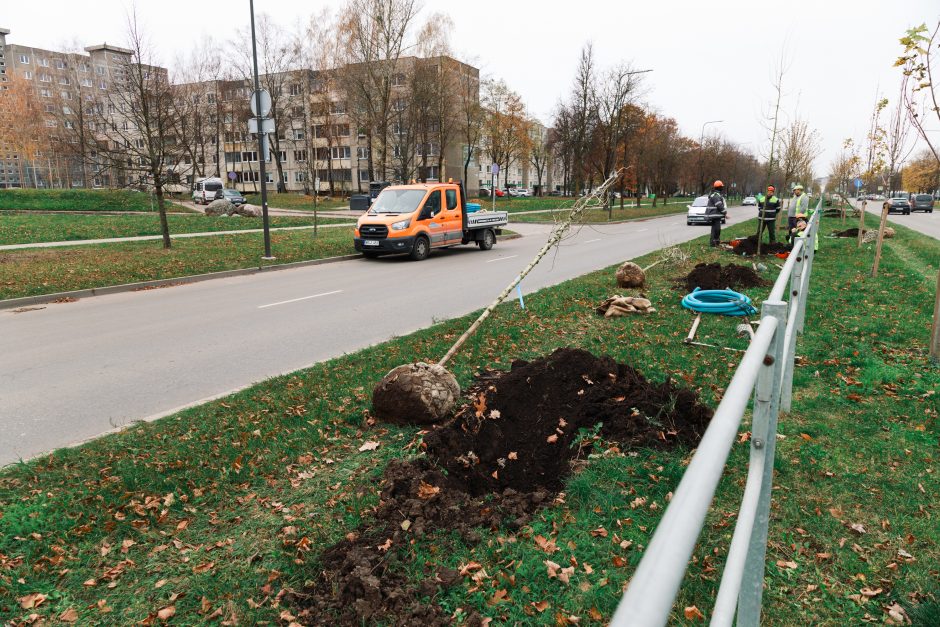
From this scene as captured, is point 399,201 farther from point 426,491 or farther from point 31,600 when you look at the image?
point 31,600

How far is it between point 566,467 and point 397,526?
1312 millimetres

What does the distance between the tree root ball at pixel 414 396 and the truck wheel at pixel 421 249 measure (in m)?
13.4

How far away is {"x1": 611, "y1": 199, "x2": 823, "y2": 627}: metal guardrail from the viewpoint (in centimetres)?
76

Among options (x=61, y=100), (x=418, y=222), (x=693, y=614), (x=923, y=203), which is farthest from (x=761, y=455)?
(x=61, y=100)

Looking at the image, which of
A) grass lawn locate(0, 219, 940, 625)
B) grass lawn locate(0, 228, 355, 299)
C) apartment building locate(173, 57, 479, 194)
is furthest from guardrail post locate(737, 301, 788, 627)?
apartment building locate(173, 57, 479, 194)

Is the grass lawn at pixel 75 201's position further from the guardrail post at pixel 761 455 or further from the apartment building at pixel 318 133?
the guardrail post at pixel 761 455

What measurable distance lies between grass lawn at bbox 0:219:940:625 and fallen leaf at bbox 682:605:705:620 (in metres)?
0.07

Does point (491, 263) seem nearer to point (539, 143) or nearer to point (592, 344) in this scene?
point (592, 344)

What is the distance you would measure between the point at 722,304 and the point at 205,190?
5021 centimetres

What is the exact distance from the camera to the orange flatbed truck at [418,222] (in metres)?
17.9

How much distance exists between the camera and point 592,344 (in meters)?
7.52

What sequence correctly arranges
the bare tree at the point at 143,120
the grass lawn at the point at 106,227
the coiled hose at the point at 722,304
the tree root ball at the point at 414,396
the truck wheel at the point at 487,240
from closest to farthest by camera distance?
1. the tree root ball at the point at 414,396
2. the coiled hose at the point at 722,304
3. the bare tree at the point at 143,120
4. the truck wheel at the point at 487,240
5. the grass lawn at the point at 106,227

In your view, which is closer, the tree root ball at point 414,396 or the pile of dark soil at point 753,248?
the tree root ball at point 414,396

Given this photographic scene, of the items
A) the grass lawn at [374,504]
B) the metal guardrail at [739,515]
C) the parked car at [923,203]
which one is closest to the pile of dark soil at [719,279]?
the grass lawn at [374,504]
